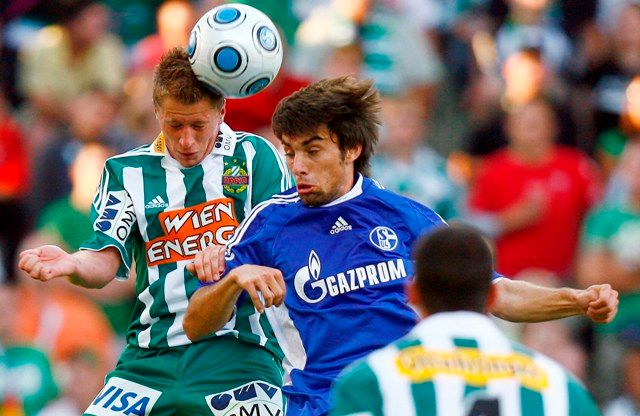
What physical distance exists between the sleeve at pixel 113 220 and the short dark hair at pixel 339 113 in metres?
0.94

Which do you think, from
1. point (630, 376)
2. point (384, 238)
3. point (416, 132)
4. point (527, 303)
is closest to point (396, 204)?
point (384, 238)

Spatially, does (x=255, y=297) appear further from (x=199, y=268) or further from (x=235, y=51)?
(x=235, y=51)

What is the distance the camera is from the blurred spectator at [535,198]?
11.8 m

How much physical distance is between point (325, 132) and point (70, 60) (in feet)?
24.7

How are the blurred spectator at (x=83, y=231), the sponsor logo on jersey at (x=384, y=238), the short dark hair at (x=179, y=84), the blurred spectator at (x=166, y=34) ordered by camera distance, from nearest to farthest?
the sponsor logo on jersey at (x=384, y=238)
the short dark hair at (x=179, y=84)
the blurred spectator at (x=83, y=231)
the blurred spectator at (x=166, y=34)

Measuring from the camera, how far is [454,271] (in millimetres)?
4863

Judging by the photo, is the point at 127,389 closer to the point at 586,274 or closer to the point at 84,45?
the point at 586,274

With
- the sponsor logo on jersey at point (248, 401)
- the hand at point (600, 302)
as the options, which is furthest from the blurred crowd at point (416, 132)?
the hand at point (600, 302)

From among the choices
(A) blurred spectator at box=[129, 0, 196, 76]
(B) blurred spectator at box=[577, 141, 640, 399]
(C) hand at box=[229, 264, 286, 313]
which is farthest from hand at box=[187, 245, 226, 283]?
(A) blurred spectator at box=[129, 0, 196, 76]

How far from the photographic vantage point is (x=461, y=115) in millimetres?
13812

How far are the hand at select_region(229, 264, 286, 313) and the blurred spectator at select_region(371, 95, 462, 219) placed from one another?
550 centimetres

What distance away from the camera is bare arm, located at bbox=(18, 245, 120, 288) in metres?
6.46

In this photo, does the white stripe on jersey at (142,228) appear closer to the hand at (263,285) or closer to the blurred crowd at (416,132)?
the hand at (263,285)

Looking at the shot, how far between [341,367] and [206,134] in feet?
4.31
